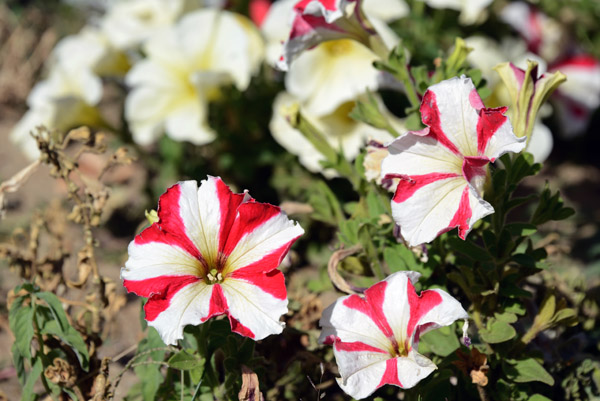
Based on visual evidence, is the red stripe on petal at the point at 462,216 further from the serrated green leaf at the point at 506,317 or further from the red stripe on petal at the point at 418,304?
the serrated green leaf at the point at 506,317

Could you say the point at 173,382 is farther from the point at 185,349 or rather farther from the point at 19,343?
the point at 19,343

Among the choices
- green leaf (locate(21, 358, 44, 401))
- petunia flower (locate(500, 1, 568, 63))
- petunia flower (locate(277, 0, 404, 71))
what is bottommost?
petunia flower (locate(500, 1, 568, 63))

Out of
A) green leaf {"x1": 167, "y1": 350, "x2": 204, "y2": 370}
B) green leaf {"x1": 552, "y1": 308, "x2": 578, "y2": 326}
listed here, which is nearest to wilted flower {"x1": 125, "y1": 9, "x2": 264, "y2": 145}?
green leaf {"x1": 167, "y1": 350, "x2": 204, "y2": 370}

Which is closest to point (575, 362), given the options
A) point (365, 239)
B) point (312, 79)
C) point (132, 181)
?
point (365, 239)

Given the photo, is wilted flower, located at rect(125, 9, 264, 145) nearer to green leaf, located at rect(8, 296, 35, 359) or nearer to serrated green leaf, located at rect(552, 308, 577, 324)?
green leaf, located at rect(8, 296, 35, 359)

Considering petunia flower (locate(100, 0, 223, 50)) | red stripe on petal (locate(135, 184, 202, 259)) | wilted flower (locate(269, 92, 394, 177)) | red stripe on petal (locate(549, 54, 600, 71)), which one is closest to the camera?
red stripe on petal (locate(135, 184, 202, 259))

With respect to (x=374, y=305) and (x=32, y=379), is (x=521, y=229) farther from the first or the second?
(x=32, y=379)

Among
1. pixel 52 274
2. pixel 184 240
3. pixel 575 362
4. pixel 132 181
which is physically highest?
pixel 184 240

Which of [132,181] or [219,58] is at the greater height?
[219,58]
